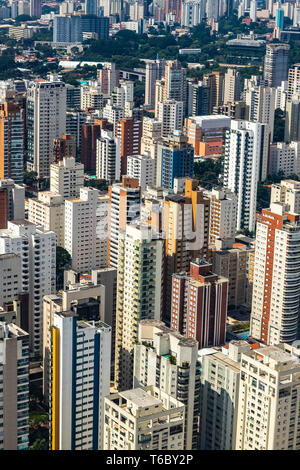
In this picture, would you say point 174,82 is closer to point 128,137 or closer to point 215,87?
point 215,87

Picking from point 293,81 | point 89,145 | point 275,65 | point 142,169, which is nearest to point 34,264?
point 142,169

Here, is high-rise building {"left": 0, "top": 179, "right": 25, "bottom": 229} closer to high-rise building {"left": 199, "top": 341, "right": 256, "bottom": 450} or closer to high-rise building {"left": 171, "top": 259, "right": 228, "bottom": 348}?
high-rise building {"left": 171, "top": 259, "right": 228, "bottom": 348}

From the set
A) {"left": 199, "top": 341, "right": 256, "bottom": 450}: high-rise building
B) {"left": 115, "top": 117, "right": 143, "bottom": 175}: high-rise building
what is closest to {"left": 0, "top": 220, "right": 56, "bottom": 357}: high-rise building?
{"left": 199, "top": 341, "right": 256, "bottom": 450}: high-rise building

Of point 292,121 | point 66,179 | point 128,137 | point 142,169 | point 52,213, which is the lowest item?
point 52,213

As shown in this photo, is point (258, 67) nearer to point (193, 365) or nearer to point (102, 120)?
point (102, 120)

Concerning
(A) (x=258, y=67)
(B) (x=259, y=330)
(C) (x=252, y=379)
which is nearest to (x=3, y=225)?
(B) (x=259, y=330)
